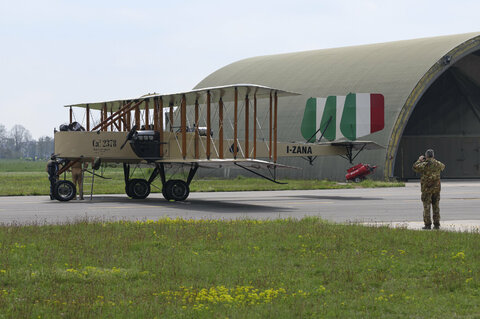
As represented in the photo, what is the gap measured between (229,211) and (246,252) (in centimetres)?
921

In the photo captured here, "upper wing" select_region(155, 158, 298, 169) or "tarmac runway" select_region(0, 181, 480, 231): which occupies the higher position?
"upper wing" select_region(155, 158, 298, 169)

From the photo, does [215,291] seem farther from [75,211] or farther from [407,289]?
[75,211]

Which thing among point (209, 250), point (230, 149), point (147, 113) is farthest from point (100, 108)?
point (209, 250)

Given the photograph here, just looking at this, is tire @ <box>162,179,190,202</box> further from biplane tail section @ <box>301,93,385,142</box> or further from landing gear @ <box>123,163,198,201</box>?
biplane tail section @ <box>301,93,385,142</box>

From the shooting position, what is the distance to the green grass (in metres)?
7.96

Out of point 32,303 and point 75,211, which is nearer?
point 32,303

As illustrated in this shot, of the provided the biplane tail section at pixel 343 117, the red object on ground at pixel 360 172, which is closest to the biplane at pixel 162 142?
the biplane tail section at pixel 343 117

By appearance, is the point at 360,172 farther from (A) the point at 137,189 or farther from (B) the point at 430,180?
(B) the point at 430,180

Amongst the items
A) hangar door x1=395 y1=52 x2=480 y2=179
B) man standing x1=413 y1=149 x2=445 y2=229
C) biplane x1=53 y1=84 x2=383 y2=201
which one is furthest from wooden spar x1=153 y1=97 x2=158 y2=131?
hangar door x1=395 y1=52 x2=480 y2=179

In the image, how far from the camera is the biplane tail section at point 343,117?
32812 millimetres

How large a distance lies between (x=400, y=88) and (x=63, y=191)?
26.1 meters

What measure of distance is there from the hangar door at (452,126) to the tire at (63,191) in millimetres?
32824

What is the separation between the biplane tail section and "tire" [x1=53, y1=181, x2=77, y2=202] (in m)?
12.5

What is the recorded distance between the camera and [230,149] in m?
27.8
